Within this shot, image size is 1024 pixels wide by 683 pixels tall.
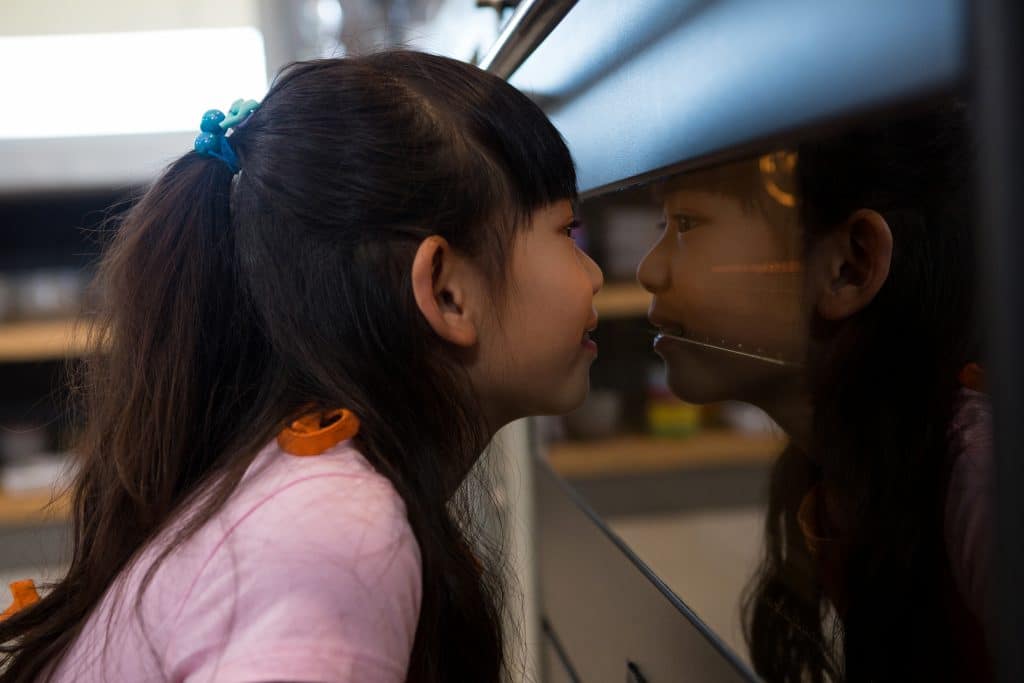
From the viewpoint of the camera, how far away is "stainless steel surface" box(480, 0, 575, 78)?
0.61m

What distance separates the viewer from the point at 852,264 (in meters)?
0.34

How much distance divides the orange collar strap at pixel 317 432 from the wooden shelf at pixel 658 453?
0.65 ft

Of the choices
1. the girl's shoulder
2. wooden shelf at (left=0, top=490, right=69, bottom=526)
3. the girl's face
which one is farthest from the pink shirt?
wooden shelf at (left=0, top=490, right=69, bottom=526)

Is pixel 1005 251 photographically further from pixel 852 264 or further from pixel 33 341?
pixel 33 341

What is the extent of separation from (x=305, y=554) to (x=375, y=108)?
0.27 meters

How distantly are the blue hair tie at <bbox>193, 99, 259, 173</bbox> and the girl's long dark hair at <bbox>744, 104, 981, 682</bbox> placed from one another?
14.5 inches

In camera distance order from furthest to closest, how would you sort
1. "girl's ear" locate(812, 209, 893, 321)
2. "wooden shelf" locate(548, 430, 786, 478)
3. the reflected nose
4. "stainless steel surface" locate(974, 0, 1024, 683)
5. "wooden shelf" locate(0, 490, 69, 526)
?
"wooden shelf" locate(0, 490, 69, 526)
the reflected nose
"wooden shelf" locate(548, 430, 786, 478)
"girl's ear" locate(812, 209, 893, 321)
"stainless steel surface" locate(974, 0, 1024, 683)

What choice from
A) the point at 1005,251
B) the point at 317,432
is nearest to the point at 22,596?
the point at 317,432

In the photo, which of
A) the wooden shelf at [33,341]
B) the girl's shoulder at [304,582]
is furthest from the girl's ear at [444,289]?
the wooden shelf at [33,341]

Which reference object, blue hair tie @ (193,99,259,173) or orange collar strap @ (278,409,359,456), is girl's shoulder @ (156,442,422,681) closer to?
orange collar strap @ (278,409,359,456)

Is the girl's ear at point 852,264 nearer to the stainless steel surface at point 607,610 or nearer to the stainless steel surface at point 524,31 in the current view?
the stainless steel surface at point 607,610

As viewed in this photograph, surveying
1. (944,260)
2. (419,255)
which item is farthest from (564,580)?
(944,260)

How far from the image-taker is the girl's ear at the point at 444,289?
1.74 ft

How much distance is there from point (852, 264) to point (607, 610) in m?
0.43
